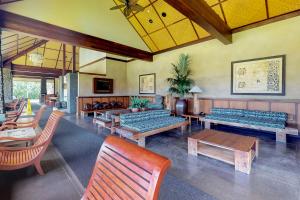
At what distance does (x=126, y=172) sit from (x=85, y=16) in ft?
20.0

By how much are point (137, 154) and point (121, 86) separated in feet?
28.0

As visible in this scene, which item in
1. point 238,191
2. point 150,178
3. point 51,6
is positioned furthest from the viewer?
point 51,6

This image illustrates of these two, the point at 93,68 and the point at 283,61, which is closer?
the point at 283,61

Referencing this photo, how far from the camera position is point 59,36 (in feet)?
15.2

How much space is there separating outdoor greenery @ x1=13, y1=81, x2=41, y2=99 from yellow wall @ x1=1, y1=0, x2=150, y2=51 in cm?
Answer: 1368

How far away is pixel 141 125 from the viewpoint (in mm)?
3428

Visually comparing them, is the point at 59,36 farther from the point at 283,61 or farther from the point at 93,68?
the point at 283,61

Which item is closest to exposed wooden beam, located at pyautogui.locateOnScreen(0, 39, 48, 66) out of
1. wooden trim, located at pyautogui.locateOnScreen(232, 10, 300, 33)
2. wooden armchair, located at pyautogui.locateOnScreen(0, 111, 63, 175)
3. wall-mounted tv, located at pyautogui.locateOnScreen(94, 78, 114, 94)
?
wall-mounted tv, located at pyautogui.locateOnScreen(94, 78, 114, 94)

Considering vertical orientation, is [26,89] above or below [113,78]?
below

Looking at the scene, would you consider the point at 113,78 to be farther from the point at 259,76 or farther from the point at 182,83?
the point at 259,76

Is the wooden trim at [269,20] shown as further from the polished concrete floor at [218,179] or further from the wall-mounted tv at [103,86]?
the wall-mounted tv at [103,86]

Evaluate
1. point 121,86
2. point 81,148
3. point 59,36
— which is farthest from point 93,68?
point 81,148

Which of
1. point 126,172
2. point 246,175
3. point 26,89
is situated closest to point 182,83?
point 246,175

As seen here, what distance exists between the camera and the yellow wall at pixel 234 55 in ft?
13.3
